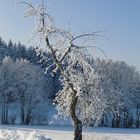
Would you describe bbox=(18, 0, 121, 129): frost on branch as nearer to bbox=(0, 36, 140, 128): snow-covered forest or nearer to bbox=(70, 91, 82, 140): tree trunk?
bbox=(70, 91, 82, 140): tree trunk

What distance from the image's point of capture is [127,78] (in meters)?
109

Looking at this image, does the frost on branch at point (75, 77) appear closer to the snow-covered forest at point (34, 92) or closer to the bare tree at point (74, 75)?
the bare tree at point (74, 75)

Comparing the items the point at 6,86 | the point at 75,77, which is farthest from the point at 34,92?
the point at 75,77

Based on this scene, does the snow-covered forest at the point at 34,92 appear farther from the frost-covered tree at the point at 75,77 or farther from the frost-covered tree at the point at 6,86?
the frost-covered tree at the point at 75,77

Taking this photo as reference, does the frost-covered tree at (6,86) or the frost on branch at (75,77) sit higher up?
the frost-covered tree at (6,86)

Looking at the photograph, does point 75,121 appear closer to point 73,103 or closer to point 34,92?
point 73,103

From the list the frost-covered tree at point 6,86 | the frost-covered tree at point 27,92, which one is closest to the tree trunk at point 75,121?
the frost-covered tree at point 27,92

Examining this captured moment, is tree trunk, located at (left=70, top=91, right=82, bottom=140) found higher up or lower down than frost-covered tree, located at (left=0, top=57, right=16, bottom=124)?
lower down

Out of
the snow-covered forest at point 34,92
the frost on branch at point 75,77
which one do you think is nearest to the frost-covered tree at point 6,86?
the snow-covered forest at point 34,92

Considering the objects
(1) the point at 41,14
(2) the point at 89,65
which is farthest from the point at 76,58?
(1) the point at 41,14

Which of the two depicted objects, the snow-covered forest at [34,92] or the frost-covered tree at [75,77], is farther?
the snow-covered forest at [34,92]

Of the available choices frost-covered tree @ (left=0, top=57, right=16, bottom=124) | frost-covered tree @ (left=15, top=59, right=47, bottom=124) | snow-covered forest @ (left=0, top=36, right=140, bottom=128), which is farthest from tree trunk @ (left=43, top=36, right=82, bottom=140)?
frost-covered tree @ (left=0, top=57, right=16, bottom=124)

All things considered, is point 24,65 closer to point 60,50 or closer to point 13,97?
point 13,97

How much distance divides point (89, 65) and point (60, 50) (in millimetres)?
1725
